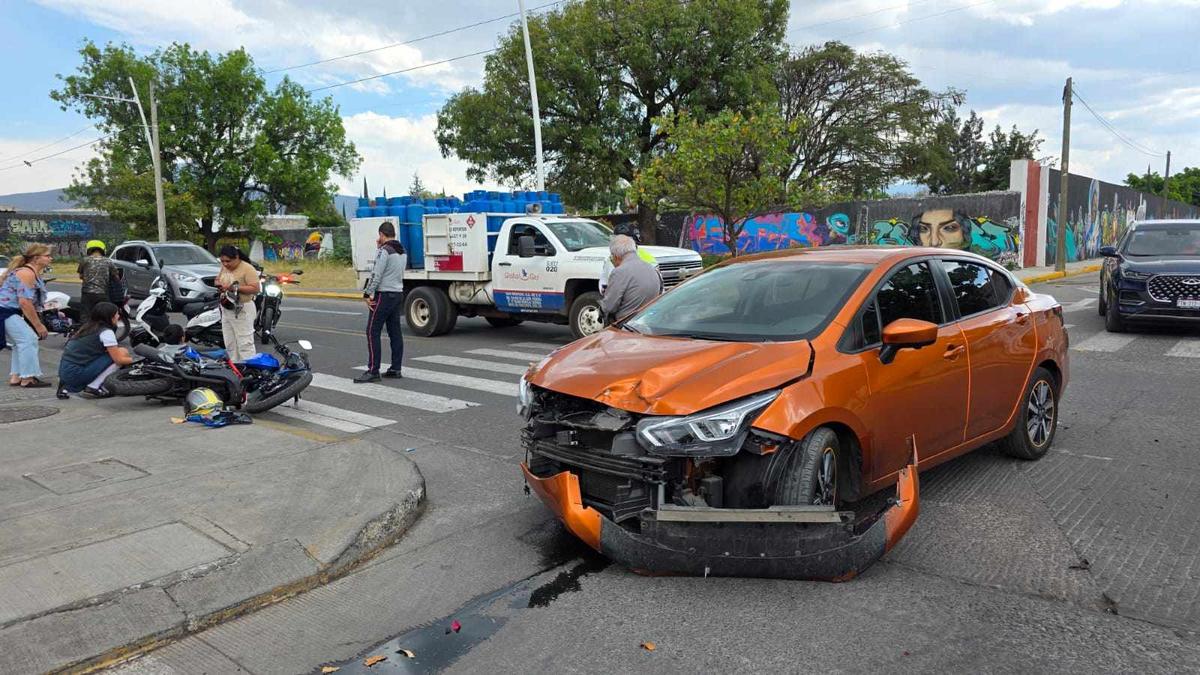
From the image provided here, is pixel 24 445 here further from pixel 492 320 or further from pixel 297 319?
pixel 297 319

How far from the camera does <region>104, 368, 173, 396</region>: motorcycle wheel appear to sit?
810 centimetres

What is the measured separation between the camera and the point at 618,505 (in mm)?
3936

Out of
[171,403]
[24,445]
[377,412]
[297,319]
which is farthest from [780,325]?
[297,319]

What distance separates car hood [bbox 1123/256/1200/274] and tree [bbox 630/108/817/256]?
22.5ft

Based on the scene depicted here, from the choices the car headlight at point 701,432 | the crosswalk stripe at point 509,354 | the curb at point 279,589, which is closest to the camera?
the curb at point 279,589

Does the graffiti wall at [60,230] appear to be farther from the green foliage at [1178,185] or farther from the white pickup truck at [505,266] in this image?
the green foliage at [1178,185]

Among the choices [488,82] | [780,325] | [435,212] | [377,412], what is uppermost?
[488,82]

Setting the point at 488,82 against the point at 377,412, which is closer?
the point at 377,412

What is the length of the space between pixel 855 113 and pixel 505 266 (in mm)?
32411

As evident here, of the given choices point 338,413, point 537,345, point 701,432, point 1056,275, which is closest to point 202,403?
point 338,413

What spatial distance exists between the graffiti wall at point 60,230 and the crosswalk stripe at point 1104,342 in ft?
175

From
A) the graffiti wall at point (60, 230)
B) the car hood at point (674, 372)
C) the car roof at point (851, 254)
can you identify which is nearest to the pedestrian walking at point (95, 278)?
the car hood at point (674, 372)

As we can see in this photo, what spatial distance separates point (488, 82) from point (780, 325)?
84.4 feet

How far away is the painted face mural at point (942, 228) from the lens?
25.9m
